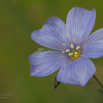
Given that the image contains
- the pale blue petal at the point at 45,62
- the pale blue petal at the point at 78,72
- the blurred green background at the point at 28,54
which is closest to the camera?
the pale blue petal at the point at 78,72

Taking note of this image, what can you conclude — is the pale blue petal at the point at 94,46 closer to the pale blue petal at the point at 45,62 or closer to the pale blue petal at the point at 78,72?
the pale blue petal at the point at 78,72

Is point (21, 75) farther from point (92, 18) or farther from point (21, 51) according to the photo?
point (92, 18)

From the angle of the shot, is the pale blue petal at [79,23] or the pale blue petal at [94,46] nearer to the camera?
the pale blue petal at [94,46]

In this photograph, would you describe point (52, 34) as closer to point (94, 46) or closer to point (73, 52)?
point (73, 52)

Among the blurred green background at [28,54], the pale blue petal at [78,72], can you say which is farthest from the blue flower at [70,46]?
the blurred green background at [28,54]

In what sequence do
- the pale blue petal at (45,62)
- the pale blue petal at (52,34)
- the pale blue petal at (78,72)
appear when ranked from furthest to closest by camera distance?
1. the pale blue petal at (52,34)
2. the pale blue petal at (45,62)
3. the pale blue petal at (78,72)

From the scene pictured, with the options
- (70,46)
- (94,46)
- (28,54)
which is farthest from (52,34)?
(28,54)

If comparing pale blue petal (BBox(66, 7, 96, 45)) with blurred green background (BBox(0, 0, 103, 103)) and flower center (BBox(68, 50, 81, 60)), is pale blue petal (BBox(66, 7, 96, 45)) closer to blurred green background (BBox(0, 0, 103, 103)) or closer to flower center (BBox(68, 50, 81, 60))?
flower center (BBox(68, 50, 81, 60))

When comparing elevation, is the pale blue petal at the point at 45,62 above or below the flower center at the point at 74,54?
above

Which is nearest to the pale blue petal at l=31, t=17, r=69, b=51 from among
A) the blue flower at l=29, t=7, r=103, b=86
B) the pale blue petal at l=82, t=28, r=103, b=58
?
the blue flower at l=29, t=7, r=103, b=86
